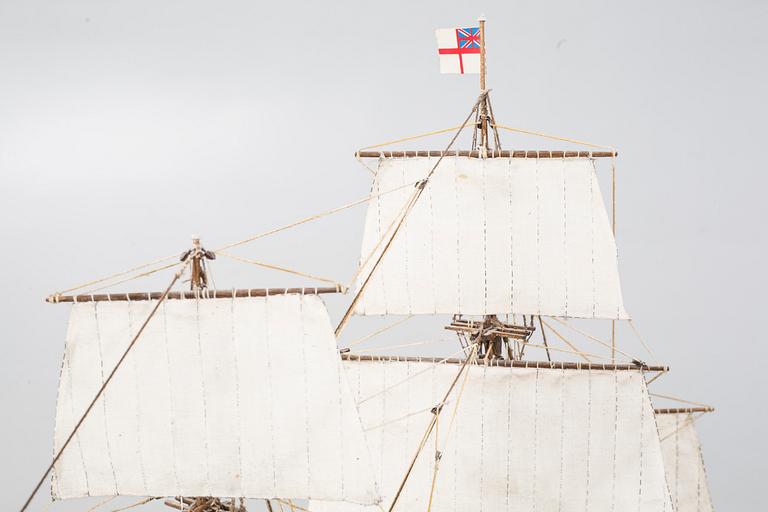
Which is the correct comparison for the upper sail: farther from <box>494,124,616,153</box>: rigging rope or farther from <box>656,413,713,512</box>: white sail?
<box>656,413,713,512</box>: white sail

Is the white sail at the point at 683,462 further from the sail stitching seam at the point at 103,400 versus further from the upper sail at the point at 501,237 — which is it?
the sail stitching seam at the point at 103,400

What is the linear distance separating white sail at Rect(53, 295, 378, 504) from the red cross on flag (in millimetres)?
1756

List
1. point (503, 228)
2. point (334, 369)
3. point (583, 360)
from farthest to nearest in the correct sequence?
point (583, 360), point (503, 228), point (334, 369)

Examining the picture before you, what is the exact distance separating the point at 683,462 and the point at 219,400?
346 cm

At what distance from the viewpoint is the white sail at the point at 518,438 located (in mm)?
5742

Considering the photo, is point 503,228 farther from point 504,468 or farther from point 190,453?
point 190,453

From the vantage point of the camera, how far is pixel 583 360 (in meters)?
6.22

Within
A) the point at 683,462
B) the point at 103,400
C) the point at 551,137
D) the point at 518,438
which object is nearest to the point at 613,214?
the point at 551,137

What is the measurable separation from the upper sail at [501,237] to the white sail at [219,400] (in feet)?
4.17

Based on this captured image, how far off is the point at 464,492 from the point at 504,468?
1.01 feet

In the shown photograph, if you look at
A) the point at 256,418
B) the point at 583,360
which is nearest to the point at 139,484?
the point at 256,418

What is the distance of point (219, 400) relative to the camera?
459cm

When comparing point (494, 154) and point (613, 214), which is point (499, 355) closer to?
point (613, 214)

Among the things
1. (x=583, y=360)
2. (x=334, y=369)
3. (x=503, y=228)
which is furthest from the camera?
(x=583, y=360)
